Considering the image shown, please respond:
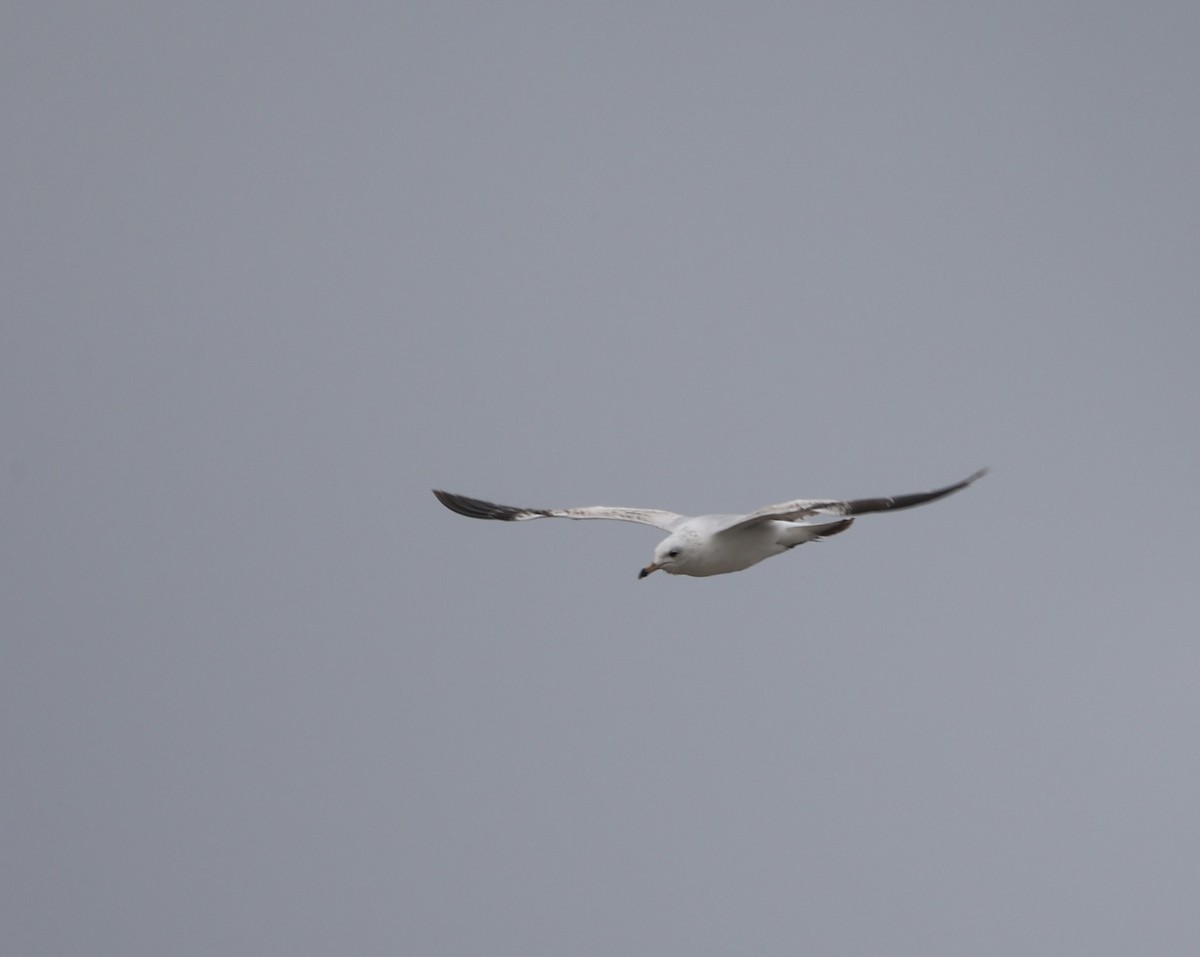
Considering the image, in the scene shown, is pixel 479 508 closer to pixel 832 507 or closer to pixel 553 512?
pixel 553 512

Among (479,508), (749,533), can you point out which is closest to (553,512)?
(479,508)

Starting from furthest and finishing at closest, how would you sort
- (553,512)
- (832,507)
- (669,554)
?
(553,512) < (669,554) < (832,507)

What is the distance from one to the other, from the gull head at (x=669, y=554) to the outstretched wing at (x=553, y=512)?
1.11m

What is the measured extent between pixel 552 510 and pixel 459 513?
135cm

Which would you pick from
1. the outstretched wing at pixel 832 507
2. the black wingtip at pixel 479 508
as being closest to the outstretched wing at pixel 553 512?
the black wingtip at pixel 479 508

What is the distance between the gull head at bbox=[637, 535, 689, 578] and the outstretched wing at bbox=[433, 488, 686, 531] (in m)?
1.11

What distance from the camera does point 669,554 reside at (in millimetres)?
17125

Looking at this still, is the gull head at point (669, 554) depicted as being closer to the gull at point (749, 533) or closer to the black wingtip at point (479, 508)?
the gull at point (749, 533)

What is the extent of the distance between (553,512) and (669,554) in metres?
2.69

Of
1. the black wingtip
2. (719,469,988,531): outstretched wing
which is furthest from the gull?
the black wingtip

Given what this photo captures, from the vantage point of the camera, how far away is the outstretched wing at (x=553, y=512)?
19016 millimetres

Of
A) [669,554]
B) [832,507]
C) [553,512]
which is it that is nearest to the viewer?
[832,507]

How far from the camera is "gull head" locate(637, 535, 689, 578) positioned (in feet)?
56.1

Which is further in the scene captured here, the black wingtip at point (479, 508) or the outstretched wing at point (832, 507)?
the black wingtip at point (479, 508)
